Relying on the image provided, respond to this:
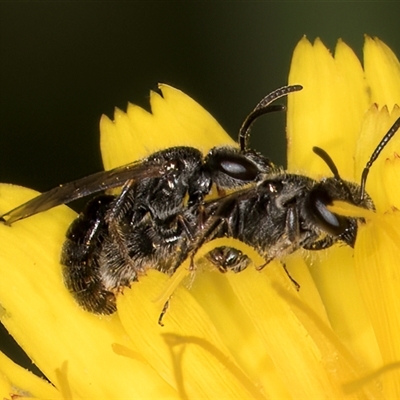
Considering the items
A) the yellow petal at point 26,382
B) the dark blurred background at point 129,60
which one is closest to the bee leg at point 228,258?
the yellow petal at point 26,382

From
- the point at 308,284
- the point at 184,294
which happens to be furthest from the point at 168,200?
the point at 308,284

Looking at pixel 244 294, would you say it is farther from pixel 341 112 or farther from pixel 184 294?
pixel 341 112

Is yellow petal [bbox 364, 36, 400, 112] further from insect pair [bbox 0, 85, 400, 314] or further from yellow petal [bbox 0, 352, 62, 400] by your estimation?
yellow petal [bbox 0, 352, 62, 400]

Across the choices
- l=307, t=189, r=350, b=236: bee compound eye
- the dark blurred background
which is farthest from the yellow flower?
the dark blurred background

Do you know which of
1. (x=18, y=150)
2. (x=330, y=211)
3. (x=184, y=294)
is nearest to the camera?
(x=330, y=211)

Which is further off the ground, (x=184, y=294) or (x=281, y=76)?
(x=281, y=76)

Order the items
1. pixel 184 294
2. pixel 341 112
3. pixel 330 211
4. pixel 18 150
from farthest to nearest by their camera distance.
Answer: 1. pixel 18 150
2. pixel 341 112
3. pixel 184 294
4. pixel 330 211

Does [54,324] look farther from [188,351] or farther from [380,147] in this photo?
[380,147]
